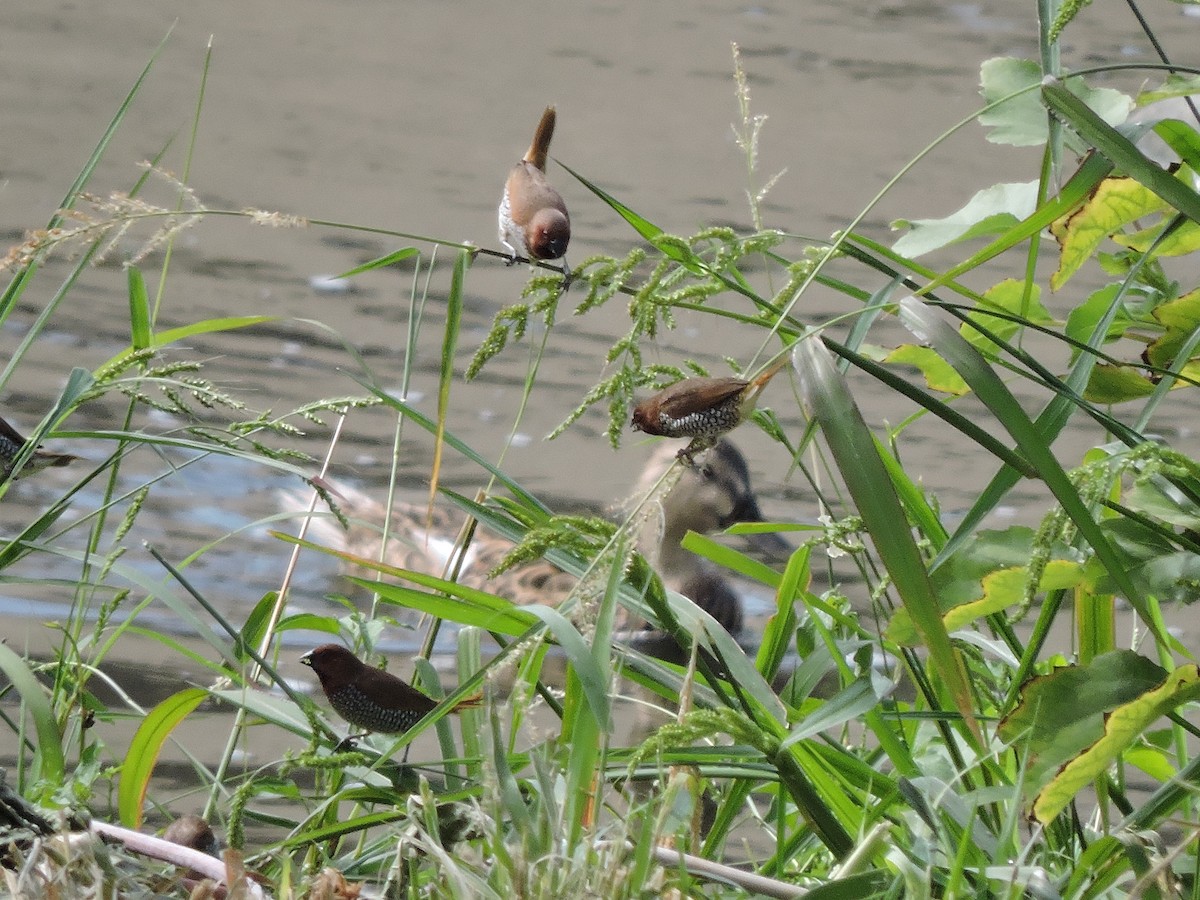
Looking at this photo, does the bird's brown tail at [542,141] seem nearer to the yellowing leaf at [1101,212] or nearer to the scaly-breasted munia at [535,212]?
the scaly-breasted munia at [535,212]

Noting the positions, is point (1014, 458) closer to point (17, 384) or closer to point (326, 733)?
point (326, 733)

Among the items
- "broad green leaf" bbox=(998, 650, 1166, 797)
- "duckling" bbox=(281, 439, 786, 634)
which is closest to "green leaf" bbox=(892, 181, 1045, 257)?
"broad green leaf" bbox=(998, 650, 1166, 797)

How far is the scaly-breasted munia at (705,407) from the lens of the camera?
1238mm

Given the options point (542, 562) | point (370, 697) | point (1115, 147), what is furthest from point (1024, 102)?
point (542, 562)

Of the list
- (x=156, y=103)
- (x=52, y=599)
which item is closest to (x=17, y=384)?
(x=52, y=599)

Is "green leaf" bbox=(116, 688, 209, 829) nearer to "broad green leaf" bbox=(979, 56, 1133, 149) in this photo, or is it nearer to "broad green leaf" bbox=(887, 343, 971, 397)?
"broad green leaf" bbox=(887, 343, 971, 397)

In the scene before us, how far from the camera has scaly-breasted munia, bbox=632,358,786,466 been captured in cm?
124

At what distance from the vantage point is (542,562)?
4.69 meters

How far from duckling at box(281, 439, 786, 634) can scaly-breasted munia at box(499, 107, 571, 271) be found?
2658 millimetres

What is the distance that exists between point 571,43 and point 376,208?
3.19 metres

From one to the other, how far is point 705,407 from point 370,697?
1.71 ft

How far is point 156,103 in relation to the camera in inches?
319

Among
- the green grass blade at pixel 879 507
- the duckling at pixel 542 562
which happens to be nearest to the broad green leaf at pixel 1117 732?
the green grass blade at pixel 879 507

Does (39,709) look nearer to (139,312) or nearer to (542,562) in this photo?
→ (139,312)
